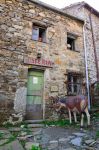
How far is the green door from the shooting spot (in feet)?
21.7

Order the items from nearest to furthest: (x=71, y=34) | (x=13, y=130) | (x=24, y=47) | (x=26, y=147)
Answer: (x=26, y=147), (x=13, y=130), (x=24, y=47), (x=71, y=34)

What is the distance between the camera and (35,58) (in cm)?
685

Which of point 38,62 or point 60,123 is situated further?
point 38,62

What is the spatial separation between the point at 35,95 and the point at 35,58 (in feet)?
5.01

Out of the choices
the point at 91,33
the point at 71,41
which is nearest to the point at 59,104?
the point at 71,41

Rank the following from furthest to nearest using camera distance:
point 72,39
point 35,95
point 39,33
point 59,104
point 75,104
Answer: point 72,39
point 39,33
point 35,95
point 59,104
point 75,104

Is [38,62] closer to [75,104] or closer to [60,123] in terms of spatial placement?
[75,104]

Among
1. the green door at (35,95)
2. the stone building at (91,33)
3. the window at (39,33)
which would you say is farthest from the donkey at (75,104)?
the window at (39,33)

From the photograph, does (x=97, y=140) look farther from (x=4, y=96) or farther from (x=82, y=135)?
(x=4, y=96)

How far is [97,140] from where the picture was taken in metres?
4.12

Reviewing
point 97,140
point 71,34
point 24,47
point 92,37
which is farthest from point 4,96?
point 92,37

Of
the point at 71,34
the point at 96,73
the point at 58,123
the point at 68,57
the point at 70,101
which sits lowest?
the point at 58,123

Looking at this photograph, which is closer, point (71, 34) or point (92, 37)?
point (71, 34)

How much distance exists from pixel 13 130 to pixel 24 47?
128 inches
